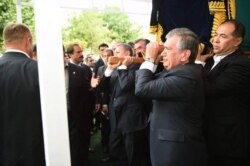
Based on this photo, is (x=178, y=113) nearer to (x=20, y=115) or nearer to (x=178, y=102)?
(x=178, y=102)

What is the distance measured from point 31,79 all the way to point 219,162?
1.47 meters

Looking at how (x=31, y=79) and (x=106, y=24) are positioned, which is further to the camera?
(x=106, y=24)

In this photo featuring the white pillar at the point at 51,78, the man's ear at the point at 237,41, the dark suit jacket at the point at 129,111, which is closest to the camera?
the white pillar at the point at 51,78

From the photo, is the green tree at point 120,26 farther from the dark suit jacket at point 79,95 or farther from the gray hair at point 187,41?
the gray hair at point 187,41

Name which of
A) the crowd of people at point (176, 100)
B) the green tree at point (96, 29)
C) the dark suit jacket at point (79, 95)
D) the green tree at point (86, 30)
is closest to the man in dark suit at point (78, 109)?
the dark suit jacket at point (79, 95)

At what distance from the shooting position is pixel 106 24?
17531mm

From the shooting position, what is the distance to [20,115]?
1.84 m

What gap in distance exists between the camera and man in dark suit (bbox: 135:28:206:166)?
177cm

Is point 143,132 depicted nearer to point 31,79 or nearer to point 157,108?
point 157,108

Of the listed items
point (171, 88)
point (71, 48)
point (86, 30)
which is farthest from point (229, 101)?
point (86, 30)

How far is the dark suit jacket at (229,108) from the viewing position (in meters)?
2.00

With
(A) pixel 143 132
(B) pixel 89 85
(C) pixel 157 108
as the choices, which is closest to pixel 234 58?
(C) pixel 157 108

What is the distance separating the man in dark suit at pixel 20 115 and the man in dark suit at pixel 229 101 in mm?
1139

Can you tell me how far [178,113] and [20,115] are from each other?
0.97 meters
